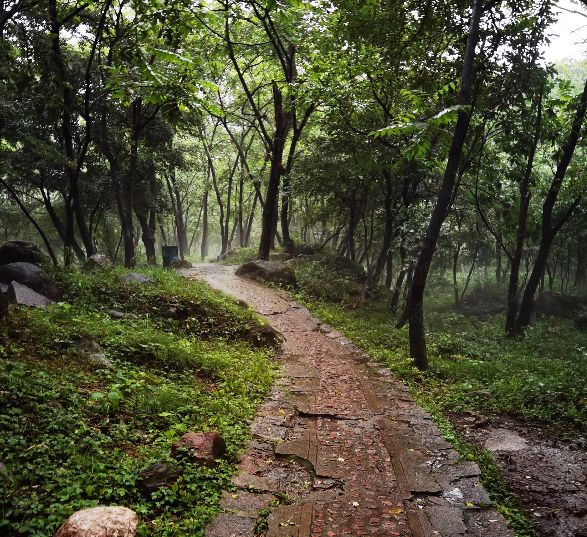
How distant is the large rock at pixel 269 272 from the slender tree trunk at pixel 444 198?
8.60 metres

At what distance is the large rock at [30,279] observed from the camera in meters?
10.1

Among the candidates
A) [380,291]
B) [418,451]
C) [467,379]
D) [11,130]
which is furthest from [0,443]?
[380,291]

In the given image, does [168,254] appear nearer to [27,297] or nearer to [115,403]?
[27,297]

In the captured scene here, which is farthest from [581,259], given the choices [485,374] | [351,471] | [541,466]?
[351,471]

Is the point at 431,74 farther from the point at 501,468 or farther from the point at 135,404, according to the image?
the point at 135,404

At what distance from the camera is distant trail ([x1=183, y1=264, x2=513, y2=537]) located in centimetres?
438

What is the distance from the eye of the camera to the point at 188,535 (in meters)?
3.75

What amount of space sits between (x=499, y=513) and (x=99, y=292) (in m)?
9.27

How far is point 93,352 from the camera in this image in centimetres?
709

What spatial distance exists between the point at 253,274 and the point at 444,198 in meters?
10.3

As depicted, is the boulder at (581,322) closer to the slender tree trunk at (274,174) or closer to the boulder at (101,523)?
the slender tree trunk at (274,174)

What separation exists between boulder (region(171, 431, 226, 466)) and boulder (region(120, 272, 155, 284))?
7.64 m

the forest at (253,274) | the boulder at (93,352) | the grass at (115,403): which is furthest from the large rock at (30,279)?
the boulder at (93,352)

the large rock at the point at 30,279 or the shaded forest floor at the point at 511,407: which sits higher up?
the large rock at the point at 30,279
